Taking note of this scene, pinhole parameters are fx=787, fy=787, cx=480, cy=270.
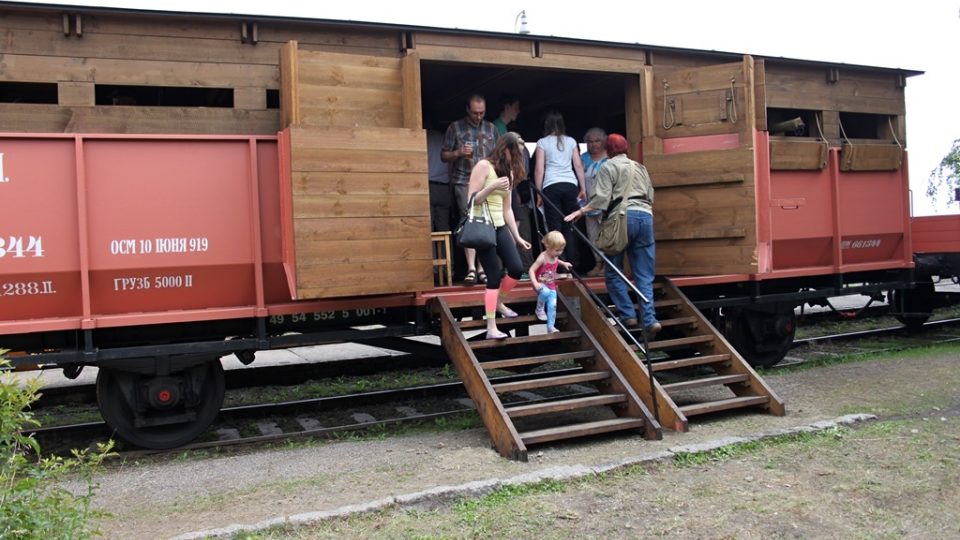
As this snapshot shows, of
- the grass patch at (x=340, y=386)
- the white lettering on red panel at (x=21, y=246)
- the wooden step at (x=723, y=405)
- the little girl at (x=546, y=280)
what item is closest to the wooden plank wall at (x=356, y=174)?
the little girl at (x=546, y=280)

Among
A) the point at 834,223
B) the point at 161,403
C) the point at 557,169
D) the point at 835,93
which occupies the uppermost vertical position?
the point at 835,93

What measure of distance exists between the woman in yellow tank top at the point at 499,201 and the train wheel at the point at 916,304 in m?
7.86

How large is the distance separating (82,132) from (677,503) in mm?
5211

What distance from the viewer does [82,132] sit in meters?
6.22

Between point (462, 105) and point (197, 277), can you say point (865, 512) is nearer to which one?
point (197, 277)

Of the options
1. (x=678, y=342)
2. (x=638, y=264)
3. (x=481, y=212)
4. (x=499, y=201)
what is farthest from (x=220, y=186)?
(x=678, y=342)

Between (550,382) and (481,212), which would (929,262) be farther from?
(481,212)

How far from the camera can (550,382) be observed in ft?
21.4

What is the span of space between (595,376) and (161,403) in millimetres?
3625

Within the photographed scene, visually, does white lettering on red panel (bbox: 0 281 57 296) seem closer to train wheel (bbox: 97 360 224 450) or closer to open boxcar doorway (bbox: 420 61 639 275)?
train wheel (bbox: 97 360 224 450)

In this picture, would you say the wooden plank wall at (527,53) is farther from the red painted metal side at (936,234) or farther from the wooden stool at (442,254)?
the red painted metal side at (936,234)

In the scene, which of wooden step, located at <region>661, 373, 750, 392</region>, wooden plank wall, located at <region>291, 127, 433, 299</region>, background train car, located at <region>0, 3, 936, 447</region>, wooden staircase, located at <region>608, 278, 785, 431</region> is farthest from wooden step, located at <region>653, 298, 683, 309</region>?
wooden plank wall, located at <region>291, 127, 433, 299</region>

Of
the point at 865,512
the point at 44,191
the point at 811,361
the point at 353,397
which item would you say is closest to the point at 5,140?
the point at 44,191

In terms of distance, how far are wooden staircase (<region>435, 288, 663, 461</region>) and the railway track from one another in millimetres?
780
